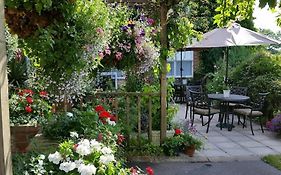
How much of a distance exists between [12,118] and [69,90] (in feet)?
2.00

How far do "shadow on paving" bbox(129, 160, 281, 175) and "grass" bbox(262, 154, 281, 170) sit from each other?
0.07m

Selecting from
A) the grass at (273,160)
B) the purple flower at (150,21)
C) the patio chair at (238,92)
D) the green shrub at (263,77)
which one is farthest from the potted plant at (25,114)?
the green shrub at (263,77)

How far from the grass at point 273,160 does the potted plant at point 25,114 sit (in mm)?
3152

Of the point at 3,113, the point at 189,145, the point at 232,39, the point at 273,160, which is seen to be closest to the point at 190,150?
the point at 189,145

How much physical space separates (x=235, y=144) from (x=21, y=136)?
3780mm

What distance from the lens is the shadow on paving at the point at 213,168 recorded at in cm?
429

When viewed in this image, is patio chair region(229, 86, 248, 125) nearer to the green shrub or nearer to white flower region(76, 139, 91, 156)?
the green shrub

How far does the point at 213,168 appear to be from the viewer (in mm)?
4465

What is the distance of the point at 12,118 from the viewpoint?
321cm

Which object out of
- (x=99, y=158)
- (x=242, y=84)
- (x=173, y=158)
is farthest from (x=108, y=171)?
(x=242, y=84)

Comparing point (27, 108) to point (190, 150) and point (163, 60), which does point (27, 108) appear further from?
point (190, 150)

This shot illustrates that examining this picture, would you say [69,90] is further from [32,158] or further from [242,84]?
[242,84]

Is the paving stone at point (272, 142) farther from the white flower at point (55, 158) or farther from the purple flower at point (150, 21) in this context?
the white flower at point (55, 158)

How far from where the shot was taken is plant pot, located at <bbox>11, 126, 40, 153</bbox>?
3071 millimetres
